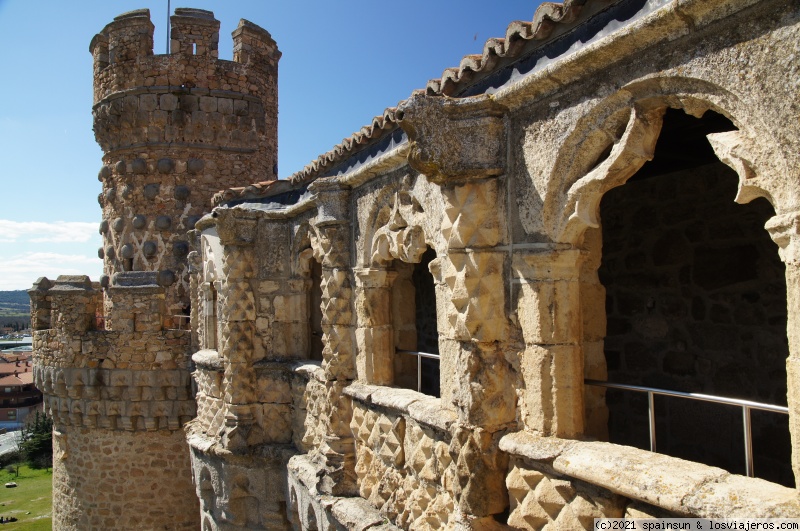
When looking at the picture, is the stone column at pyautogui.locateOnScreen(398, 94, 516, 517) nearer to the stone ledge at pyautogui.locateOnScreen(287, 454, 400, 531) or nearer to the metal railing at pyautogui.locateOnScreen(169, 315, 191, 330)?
the stone ledge at pyautogui.locateOnScreen(287, 454, 400, 531)

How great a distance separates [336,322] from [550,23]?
3.73 metres

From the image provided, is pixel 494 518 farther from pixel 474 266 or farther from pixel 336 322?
pixel 336 322

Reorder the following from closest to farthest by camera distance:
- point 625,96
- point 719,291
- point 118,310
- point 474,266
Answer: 1. point 625,96
2. point 474,266
3. point 719,291
4. point 118,310

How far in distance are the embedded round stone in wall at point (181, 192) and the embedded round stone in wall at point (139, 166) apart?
75 cm

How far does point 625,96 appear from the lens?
3.17 m

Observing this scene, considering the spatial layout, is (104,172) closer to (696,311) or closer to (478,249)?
(478,249)

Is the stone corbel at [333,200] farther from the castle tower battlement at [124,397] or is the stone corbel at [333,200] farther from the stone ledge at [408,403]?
the castle tower battlement at [124,397]

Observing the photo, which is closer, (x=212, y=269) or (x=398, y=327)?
(x=398, y=327)

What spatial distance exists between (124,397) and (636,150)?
1085 cm

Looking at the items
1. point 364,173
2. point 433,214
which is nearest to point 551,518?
point 433,214

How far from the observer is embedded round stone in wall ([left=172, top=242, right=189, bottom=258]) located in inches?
522

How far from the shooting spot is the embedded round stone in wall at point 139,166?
13.2 m

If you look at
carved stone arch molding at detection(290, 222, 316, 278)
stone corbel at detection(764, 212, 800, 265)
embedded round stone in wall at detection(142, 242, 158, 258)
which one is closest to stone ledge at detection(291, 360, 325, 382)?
carved stone arch molding at detection(290, 222, 316, 278)

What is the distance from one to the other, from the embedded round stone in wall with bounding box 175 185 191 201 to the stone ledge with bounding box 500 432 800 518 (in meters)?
10.9
